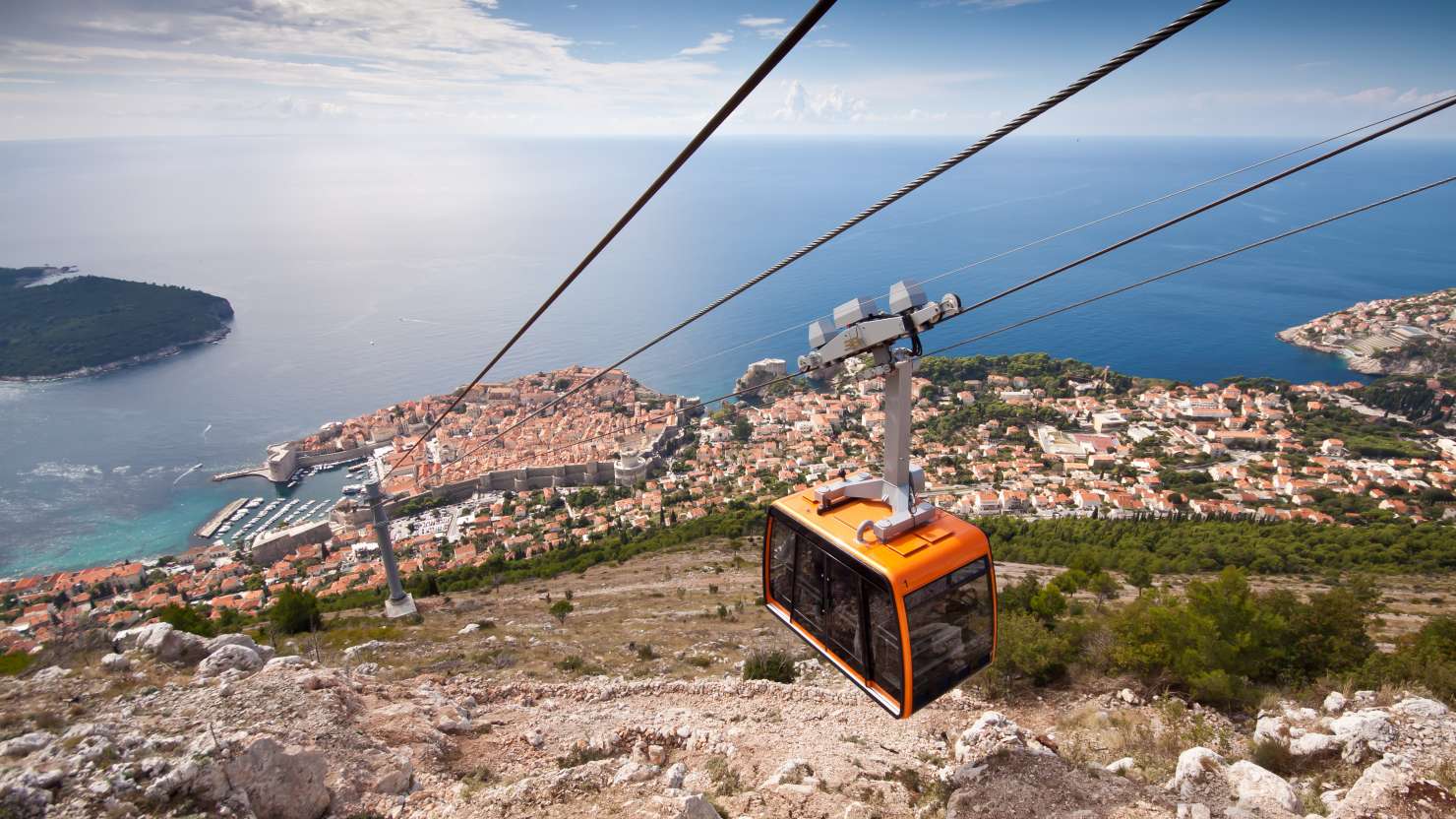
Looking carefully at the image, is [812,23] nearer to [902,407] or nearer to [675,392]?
[902,407]

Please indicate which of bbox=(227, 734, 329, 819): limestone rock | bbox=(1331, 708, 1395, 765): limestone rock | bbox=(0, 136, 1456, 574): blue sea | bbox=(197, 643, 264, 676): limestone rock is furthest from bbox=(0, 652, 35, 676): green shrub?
bbox=(0, 136, 1456, 574): blue sea

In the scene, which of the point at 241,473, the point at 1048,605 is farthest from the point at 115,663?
the point at 241,473

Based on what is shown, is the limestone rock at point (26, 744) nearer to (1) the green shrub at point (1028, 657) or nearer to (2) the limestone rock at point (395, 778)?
(2) the limestone rock at point (395, 778)

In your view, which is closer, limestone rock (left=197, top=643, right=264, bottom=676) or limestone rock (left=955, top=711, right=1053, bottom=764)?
limestone rock (left=955, top=711, right=1053, bottom=764)

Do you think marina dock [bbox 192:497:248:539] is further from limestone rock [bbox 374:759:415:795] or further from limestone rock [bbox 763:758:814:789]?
limestone rock [bbox 763:758:814:789]

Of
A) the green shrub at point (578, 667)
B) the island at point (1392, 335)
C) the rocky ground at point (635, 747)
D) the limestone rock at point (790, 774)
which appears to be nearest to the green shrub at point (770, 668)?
the rocky ground at point (635, 747)

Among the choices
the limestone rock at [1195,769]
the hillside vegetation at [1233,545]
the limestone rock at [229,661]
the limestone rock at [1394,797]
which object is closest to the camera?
the limestone rock at [1394,797]

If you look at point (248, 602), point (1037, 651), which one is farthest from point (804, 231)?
point (1037, 651)

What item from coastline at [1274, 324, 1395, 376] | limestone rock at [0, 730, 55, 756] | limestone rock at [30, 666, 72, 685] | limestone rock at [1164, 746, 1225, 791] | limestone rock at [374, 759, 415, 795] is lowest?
coastline at [1274, 324, 1395, 376]
